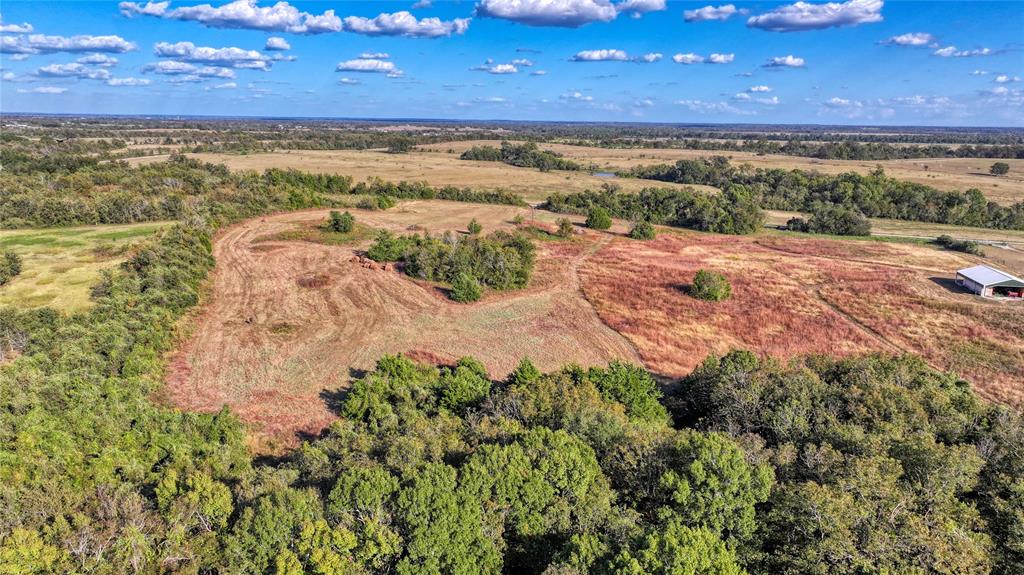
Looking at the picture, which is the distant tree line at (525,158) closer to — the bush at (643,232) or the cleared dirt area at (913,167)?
the cleared dirt area at (913,167)

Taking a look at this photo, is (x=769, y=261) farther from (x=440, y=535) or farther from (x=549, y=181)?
(x=549, y=181)

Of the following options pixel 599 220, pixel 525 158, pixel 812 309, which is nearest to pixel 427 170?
pixel 525 158

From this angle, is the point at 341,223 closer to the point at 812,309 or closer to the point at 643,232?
the point at 643,232

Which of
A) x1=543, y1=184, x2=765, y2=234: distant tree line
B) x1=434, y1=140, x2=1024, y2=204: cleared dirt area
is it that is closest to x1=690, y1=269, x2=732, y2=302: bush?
x1=543, y1=184, x2=765, y2=234: distant tree line

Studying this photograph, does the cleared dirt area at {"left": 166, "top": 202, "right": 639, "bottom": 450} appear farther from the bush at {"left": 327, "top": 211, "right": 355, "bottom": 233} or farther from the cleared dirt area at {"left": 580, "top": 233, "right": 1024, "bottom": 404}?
the bush at {"left": 327, "top": 211, "right": 355, "bottom": 233}

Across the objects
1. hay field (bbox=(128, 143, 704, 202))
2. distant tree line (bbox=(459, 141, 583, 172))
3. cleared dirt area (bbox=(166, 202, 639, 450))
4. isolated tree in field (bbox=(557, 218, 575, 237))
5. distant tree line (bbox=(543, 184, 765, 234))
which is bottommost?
cleared dirt area (bbox=(166, 202, 639, 450))

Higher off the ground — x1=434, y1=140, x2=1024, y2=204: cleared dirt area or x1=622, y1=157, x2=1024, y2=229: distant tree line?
x1=434, y1=140, x2=1024, y2=204: cleared dirt area

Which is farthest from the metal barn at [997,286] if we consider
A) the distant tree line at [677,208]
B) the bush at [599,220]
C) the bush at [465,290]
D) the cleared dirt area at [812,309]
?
the bush at [465,290]
